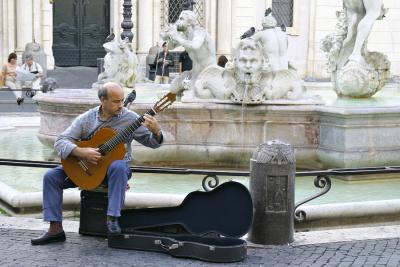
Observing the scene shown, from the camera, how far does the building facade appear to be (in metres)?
28.7

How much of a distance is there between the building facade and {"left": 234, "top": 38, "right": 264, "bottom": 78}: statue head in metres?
17.5

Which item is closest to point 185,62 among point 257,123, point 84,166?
point 257,123

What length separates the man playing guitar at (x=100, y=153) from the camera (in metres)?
6.63

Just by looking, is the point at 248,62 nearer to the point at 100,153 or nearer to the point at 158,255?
the point at 100,153

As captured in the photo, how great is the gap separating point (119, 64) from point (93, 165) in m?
7.16

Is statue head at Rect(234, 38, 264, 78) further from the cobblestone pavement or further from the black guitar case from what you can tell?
the black guitar case

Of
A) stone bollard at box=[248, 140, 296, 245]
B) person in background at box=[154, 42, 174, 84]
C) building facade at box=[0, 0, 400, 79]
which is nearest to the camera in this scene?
stone bollard at box=[248, 140, 296, 245]

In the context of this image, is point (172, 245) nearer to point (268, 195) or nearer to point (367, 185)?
point (268, 195)

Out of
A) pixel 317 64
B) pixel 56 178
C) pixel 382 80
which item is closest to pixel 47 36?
pixel 317 64

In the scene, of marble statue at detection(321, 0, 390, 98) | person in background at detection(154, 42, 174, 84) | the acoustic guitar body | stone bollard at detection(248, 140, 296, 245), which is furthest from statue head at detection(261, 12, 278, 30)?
person in background at detection(154, 42, 174, 84)

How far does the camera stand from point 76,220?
7.82 meters

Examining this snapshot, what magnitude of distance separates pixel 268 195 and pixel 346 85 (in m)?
4.88

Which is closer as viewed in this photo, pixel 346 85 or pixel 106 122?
pixel 106 122

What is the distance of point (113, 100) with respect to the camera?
266 inches
